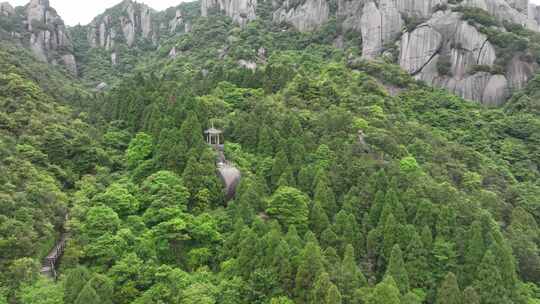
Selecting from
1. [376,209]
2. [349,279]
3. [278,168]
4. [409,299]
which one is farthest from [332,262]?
[278,168]

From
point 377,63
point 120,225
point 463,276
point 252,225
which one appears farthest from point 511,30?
point 120,225

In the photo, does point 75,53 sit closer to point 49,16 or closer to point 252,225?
point 49,16

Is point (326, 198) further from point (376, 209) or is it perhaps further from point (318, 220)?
point (376, 209)

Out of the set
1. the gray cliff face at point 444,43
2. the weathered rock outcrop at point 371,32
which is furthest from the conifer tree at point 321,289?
the weathered rock outcrop at point 371,32

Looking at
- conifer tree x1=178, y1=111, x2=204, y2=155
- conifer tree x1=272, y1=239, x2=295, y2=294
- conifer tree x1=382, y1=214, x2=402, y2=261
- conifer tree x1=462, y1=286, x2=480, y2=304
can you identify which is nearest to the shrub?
conifer tree x1=178, y1=111, x2=204, y2=155

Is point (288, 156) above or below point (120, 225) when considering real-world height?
above

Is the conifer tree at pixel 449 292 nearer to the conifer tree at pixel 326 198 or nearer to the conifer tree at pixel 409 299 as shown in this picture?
the conifer tree at pixel 409 299

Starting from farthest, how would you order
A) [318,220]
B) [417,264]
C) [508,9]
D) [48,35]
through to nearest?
1. [48,35]
2. [508,9]
3. [318,220]
4. [417,264]
